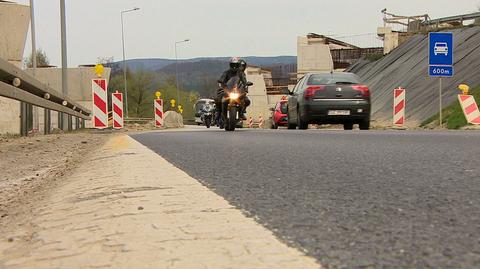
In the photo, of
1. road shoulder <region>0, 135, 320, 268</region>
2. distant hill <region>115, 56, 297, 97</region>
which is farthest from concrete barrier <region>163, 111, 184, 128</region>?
road shoulder <region>0, 135, 320, 268</region>

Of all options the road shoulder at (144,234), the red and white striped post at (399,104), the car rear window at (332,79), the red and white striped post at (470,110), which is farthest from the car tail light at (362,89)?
the road shoulder at (144,234)

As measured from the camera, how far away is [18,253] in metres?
2.30

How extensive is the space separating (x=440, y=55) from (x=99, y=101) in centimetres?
1057

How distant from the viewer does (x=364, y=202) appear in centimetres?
299

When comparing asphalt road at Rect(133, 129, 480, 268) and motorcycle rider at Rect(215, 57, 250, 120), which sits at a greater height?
motorcycle rider at Rect(215, 57, 250, 120)

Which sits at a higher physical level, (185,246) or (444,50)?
(444,50)

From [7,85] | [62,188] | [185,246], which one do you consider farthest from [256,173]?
[7,85]

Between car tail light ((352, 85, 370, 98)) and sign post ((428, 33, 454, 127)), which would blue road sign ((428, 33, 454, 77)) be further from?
car tail light ((352, 85, 370, 98))

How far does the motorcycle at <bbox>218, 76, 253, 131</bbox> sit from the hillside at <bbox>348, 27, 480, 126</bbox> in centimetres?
1073

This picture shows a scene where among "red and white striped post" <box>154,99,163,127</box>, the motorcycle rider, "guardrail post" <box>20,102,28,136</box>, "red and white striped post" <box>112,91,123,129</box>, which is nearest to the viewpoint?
"guardrail post" <box>20,102,28,136</box>

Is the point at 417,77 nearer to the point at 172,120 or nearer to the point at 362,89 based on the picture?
the point at 172,120

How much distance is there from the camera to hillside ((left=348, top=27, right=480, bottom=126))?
1006 inches

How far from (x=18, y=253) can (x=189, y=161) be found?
3432mm

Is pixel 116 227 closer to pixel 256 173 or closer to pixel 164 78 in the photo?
pixel 256 173
